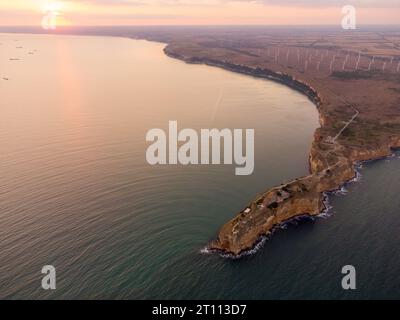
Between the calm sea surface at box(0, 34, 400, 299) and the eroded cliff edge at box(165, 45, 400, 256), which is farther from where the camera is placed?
the eroded cliff edge at box(165, 45, 400, 256)

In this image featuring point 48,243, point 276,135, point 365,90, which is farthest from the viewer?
point 365,90

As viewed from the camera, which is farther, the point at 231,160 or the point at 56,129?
the point at 56,129

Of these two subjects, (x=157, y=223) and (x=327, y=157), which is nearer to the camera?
(x=157, y=223)

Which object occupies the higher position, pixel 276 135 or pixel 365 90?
pixel 365 90

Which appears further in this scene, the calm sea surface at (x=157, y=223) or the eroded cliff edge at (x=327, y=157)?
the eroded cliff edge at (x=327, y=157)

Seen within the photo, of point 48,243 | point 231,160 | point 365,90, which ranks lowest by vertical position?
point 48,243

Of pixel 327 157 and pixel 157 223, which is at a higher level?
pixel 327 157
